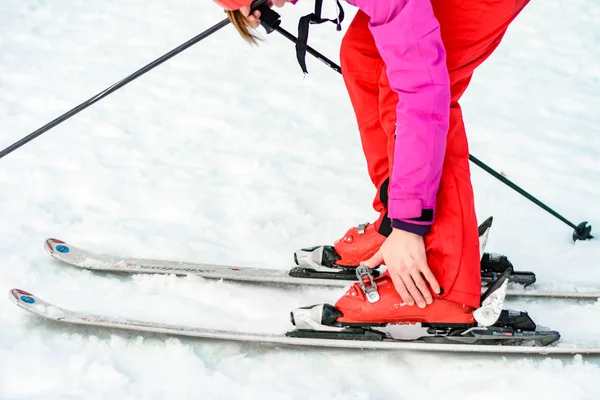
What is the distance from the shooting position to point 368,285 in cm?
228

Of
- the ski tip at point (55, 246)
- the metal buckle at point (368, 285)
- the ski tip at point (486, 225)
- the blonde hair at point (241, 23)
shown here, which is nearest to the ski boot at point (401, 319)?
the metal buckle at point (368, 285)

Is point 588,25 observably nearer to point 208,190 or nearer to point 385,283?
point 208,190

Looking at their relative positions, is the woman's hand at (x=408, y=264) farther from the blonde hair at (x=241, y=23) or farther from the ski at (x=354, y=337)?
the blonde hair at (x=241, y=23)

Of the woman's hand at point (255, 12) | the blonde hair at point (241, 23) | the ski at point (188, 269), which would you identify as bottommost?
the ski at point (188, 269)

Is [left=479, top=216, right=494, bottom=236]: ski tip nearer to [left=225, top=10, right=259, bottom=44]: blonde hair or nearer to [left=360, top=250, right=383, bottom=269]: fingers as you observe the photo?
[left=360, top=250, right=383, bottom=269]: fingers

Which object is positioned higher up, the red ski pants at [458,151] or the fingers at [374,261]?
the red ski pants at [458,151]

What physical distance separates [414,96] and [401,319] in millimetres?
869

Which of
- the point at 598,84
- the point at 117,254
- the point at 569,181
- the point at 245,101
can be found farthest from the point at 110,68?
the point at 598,84

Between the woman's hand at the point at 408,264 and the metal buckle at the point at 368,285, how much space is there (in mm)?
160

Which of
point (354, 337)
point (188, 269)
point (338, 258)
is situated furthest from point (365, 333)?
point (188, 269)

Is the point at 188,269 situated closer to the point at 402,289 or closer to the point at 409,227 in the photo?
the point at 402,289

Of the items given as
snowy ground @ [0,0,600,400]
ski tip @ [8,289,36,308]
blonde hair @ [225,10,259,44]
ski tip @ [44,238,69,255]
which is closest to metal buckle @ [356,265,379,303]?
snowy ground @ [0,0,600,400]

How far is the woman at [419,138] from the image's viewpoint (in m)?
1.74

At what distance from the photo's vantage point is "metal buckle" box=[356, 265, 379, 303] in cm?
225
